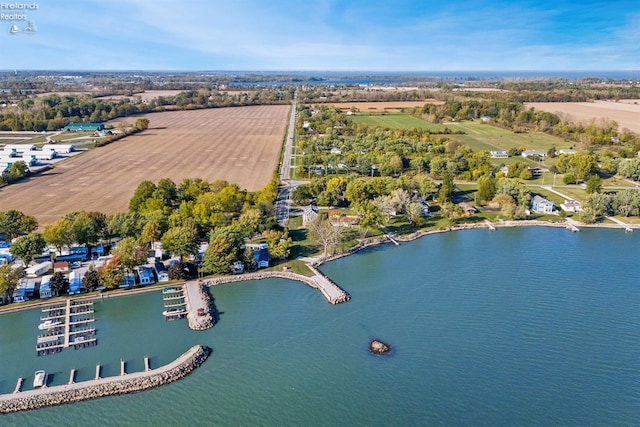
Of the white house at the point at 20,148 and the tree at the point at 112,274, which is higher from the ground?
the white house at the point at 20,148

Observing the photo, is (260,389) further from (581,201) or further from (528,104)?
(528,104)

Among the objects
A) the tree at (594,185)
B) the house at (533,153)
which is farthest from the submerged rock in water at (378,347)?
the house at (533,153)

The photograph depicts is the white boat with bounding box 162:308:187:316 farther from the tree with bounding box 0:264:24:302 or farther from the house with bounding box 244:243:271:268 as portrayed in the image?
the tree with bounding box 0:264:24:302

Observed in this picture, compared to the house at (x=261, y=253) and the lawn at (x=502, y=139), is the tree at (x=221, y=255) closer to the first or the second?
the house at (x=261, y=253)

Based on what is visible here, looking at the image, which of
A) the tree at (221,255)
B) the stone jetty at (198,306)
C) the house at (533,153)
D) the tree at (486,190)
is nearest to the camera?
the stone jetty at (198,306)

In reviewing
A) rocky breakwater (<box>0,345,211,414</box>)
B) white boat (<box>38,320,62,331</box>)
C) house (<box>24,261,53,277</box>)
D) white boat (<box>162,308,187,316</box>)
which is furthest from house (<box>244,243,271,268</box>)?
house (<box>24,261,53,277</box>)
